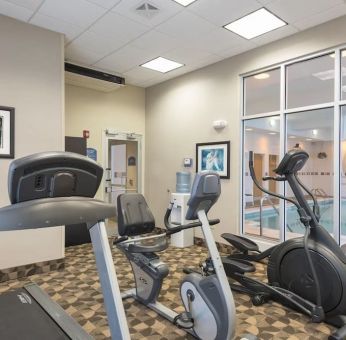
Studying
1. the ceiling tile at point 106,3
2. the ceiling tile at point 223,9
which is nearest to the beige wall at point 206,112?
the ceiling tile at point 223,9

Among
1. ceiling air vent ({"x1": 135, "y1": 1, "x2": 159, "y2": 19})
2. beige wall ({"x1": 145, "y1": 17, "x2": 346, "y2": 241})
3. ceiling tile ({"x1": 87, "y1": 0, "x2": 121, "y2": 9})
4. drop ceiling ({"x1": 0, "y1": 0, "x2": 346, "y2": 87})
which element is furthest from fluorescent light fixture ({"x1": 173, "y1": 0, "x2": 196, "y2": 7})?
beige wall ({"x1": 145, "y1": 17, "x2": 346, "y2": 241})

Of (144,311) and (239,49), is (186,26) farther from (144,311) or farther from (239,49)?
(144,311)

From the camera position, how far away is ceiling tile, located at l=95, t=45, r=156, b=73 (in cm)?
483

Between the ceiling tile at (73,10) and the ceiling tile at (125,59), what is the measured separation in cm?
97

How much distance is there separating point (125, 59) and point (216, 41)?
1.65m

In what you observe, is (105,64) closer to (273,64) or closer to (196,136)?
(196,136)

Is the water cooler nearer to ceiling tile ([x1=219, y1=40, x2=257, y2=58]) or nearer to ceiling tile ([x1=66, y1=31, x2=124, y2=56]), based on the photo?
ceiling tile ([x1=219, y1=40, x2=257, y2=58])

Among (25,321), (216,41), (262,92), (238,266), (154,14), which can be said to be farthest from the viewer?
(262,92)

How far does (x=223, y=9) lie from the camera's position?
357cm

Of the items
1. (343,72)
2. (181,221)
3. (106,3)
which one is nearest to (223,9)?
(106,3)

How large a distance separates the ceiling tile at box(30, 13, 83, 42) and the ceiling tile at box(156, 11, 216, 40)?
1.18 m

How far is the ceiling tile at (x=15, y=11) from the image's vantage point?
11.3ft

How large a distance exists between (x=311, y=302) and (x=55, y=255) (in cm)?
327

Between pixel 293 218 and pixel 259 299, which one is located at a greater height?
pixel 293 218
